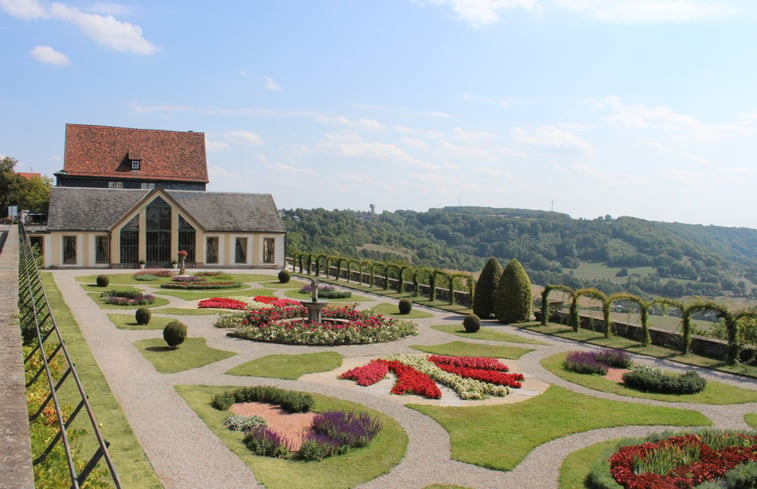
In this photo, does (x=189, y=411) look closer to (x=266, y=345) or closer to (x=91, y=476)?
(x=91, y=476)

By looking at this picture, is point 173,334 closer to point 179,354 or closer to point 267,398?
point 179,354

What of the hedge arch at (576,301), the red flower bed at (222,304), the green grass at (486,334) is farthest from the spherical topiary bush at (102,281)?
the hedge arch at (576,301)

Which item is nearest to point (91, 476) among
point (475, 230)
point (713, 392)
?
point (713, 392)

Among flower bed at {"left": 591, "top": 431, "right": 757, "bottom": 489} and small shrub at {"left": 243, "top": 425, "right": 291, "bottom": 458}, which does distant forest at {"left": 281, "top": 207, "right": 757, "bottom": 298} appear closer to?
flower bed at {"left": 591, "top": 431, "right": 757, "bottom": 489}

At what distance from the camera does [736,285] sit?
7694cm

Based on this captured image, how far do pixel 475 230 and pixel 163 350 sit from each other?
343ft

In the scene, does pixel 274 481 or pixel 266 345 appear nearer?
pixel 274 481

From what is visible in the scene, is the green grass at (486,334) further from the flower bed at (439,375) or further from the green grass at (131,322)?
the green grass at (131,322)

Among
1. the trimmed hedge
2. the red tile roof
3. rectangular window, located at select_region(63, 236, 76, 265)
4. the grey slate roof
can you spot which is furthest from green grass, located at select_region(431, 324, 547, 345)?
the red tile roof

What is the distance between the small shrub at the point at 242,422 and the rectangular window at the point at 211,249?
4240 cm

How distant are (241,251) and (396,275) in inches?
690

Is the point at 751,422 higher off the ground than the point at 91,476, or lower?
lower

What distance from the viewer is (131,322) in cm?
2780

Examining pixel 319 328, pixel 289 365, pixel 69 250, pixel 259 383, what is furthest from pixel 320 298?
pixel 69 250
